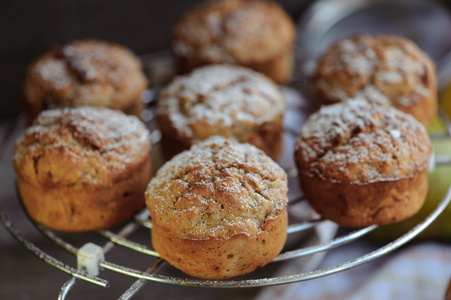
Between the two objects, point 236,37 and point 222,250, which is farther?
point 236,37

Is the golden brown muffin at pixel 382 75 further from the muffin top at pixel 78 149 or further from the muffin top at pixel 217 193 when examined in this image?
the muffin top at pixel 78 149

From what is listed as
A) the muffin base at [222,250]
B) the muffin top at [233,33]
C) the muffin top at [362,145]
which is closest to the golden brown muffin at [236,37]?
the muffin top at [233,33]

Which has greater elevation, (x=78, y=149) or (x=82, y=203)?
(x=78, y=149)

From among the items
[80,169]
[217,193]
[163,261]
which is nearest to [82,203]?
[80,169]

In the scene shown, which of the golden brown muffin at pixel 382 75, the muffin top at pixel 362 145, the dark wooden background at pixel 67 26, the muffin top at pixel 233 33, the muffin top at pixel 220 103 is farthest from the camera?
the dark wooden background at pixel 67 26

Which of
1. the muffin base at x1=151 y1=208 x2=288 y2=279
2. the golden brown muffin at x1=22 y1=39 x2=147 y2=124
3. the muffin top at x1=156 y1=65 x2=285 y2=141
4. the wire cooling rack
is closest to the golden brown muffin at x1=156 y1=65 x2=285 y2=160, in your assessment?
the muffin top at x1=156 y1=65 x2=285 y2=141

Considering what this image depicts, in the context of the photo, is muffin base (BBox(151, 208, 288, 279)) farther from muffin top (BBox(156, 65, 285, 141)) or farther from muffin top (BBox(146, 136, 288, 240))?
muffin top (BBox(156, 65, 285, 141))

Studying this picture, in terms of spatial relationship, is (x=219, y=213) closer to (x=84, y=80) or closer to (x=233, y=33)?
(x=84, y=80)
